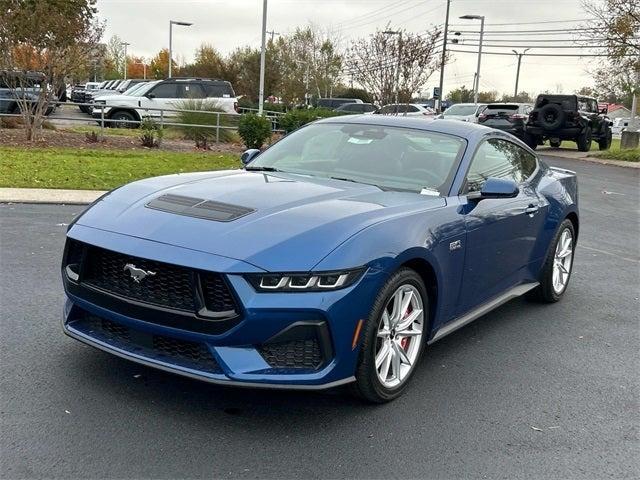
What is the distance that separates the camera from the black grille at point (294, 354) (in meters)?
3.27

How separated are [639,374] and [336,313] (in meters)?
2.41

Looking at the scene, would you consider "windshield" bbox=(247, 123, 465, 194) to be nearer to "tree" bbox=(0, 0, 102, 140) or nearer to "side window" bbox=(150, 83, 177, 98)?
"tree" bbox=(0, 0, 102, 140)

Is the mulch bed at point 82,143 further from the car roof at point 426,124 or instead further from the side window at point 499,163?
the side window at point 499,163

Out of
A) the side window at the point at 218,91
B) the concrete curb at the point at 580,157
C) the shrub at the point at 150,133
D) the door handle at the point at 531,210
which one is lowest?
the concrete curb at the point at 580,157

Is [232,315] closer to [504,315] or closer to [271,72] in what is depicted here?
[504,315]

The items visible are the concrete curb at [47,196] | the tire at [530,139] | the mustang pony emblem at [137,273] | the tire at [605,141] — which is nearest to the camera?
the mustang pony emblem at [137,273]

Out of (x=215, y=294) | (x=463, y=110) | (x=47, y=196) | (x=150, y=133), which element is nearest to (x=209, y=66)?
(x=463, y=110)

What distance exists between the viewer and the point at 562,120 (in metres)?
24.7

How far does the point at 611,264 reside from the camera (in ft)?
25.5

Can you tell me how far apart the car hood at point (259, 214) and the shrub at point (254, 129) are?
12.0 m

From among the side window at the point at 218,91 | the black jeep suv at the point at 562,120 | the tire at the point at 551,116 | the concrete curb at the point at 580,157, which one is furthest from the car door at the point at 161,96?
the concrete curb at the point at 580,157

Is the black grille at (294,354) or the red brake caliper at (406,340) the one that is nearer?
the black grille at (294,354)

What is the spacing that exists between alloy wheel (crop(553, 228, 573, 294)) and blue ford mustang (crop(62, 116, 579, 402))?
121 centimetres

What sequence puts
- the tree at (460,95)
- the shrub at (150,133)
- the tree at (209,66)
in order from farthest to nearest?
the tree at (460,95) < the tree at (209,66) < the shrub at (150,133)
